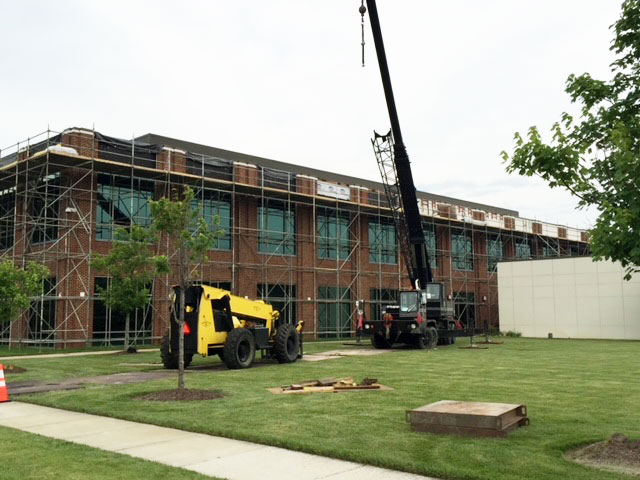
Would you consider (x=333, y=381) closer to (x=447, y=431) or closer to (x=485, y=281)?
(x=447, y=431)

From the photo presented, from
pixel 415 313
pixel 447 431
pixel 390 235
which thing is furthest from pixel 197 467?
pixel 390 235

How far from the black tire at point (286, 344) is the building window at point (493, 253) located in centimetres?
3216

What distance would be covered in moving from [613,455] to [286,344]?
13502mm

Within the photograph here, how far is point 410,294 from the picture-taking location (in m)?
27.0

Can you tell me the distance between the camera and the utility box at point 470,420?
25.6ft

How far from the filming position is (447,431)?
800cm

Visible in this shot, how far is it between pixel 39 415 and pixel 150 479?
16.3ft

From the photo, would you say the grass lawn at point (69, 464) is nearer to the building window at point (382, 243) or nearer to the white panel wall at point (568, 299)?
the building window at point (382, 243)

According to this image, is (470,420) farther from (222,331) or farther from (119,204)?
(119,204)

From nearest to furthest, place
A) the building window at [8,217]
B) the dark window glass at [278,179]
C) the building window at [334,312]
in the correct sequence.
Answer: the building window at [8,217] < the dark window glass at [278,179] < the building window at [334,312]

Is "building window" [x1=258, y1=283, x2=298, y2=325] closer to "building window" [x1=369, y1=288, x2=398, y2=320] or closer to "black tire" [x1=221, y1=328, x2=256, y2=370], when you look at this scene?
"building window" [x1=369, y1=288, x2=398, y2=320]

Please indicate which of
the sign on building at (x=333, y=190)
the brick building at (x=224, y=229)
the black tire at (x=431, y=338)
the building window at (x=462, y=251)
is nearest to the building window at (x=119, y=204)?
the brick building at (x=224, y=229)

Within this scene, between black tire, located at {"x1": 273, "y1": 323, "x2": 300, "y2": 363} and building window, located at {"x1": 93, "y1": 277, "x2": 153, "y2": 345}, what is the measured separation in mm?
9446

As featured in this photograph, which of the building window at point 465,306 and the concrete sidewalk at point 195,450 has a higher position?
the building window at point 465,306
